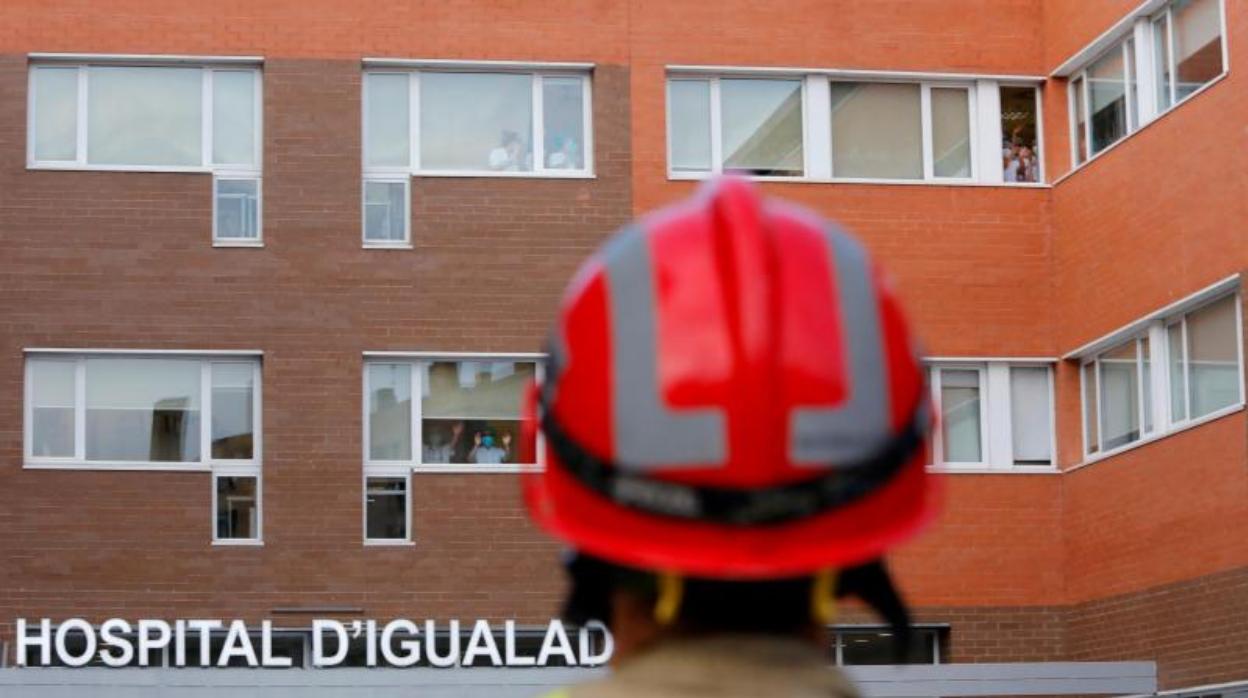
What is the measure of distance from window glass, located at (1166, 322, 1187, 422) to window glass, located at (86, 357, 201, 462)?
9.71 m

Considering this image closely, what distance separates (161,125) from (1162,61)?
32.9ft

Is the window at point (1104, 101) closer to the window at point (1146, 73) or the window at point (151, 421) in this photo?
the window at point (1146, 73)

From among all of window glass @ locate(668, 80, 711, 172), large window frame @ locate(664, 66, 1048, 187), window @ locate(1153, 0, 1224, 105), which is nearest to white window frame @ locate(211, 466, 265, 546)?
large window frame @ locate(664, 66, 1048, 187)

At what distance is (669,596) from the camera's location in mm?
1894

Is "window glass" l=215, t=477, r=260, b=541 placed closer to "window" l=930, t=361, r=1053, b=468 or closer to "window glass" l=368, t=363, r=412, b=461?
"window glass" l=368, t=363, r=412, b=461

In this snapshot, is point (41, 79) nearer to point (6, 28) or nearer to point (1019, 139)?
point (6, 28)

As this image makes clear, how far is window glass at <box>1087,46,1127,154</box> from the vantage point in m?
26.6

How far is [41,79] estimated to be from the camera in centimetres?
2672

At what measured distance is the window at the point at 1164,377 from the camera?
24.2 meters

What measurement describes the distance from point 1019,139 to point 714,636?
88.5ft

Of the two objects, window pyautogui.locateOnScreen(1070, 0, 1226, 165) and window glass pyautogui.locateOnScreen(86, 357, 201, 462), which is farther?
window glass pyautogui.locateOnScreen(86, 357, 201, 462)

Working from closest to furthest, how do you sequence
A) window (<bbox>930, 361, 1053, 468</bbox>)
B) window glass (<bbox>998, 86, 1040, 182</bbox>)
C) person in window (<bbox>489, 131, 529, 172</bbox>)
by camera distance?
person in window (<bbox>489, 131, 529, 172</bbox>) < window (<bbox>930, 361, 1053, 468</bbox>) < window glass (<bbox>998, 86, 1040, 182</bbox>)

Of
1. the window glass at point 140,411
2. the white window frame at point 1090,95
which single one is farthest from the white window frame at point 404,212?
the white window frame at point 1090,95

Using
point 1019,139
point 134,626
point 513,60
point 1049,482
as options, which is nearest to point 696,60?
point 513,60
